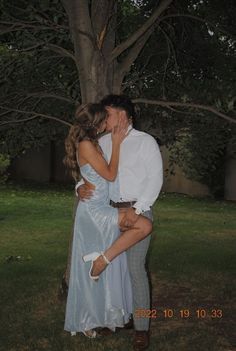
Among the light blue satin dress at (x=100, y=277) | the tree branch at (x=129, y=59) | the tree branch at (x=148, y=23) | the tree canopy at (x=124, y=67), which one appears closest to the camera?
the light blue satin dress at (x=100, y=277)

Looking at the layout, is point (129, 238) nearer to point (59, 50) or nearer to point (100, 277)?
point (100, 277)

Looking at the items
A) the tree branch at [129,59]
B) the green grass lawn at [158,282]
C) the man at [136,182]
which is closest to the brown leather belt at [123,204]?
the man at [136,182]

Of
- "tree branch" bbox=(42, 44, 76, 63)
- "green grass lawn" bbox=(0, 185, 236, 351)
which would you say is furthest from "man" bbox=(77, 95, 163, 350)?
"tree branch" bbox=(42, 44, 76, 63)

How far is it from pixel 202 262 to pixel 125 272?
361cm

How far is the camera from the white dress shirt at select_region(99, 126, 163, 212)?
14.1 feet

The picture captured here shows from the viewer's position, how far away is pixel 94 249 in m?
4.56

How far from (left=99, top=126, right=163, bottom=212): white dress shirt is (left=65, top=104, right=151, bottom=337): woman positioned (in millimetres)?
111

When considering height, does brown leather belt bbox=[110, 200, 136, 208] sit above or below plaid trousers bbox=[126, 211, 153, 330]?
above

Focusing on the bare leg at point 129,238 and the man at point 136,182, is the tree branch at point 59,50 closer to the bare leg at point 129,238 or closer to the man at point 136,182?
the man at point 136,182

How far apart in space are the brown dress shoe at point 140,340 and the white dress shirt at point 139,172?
1.01 m

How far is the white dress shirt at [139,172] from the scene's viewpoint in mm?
4293

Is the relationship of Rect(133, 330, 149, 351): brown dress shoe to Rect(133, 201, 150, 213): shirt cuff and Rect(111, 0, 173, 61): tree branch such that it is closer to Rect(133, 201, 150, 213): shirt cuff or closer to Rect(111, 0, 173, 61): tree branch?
Rect(133, 201, 150, 213): shirt cuff

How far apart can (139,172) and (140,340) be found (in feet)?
4.38

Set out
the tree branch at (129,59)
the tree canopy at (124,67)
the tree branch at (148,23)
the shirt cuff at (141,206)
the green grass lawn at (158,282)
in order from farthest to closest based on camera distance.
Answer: the tree branch at (129,59)
the tree canopy at (124,67)
the tree branch at (148,23)
the green grass lawn at (158,282)
the shirt cuff at (141,206)
